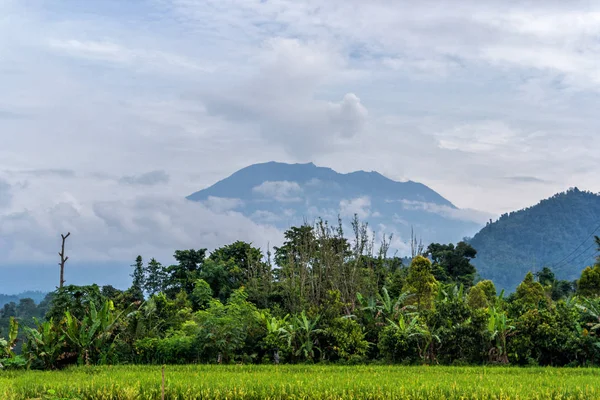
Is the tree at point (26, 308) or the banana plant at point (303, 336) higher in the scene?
the tree at point (26, 308)

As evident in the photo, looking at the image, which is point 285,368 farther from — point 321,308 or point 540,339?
point 540,339

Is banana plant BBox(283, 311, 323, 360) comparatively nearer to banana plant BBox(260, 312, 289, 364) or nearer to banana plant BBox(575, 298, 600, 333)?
banana plant BBox(260, 312, 289, 364)

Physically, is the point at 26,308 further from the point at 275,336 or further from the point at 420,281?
the point at 275,336

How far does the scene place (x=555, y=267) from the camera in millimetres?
170875

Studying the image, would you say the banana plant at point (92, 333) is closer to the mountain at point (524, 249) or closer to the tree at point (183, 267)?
the tree at point (183, 267)

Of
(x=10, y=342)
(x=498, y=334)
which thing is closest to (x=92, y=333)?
(x=10, y=342)

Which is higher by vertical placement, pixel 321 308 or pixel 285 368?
pixel 321 308

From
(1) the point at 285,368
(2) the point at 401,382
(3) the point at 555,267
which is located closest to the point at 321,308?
(1) the point at 285,368

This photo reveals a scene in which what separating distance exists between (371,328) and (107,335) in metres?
7.15

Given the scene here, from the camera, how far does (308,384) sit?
11422mm

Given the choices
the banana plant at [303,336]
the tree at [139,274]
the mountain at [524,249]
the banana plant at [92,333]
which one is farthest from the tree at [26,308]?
the mountain at [524,249]

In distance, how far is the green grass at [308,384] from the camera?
10766 mm

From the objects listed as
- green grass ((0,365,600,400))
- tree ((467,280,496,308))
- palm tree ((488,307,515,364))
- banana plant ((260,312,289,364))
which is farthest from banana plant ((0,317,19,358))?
tree ((467,280,496,308))

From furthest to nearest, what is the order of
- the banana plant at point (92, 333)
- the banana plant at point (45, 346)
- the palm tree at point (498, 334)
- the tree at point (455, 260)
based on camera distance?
the tree at point (455, 260)
the palm tree at point (498, 334)
the banana plant at point (92, 333)
the banana plant at point (45, 346)
